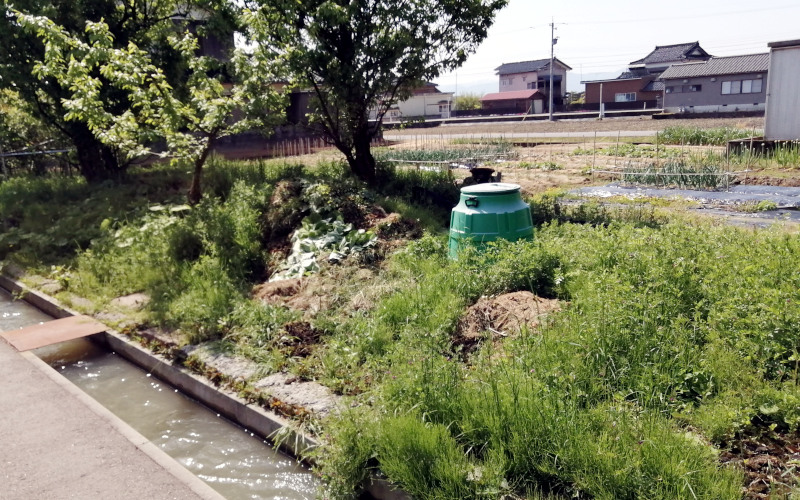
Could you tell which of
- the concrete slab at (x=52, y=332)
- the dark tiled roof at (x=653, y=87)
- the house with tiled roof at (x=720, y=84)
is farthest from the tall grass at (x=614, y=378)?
the dark tiled roof at (x=653, y=87)

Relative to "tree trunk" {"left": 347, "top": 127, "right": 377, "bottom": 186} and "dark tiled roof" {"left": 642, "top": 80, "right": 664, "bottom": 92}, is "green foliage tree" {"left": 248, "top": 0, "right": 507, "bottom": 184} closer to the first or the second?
"tree trunk" {"left": 347, "top": 127, "right": 377, "bottom": 186}

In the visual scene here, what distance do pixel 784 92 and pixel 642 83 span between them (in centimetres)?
3665

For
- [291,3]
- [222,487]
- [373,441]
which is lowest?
[222,487]

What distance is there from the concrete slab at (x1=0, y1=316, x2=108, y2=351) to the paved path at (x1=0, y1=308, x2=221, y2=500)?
957mm

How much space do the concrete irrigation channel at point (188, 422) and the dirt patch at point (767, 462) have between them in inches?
68.3

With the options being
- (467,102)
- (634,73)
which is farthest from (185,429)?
(467,102)

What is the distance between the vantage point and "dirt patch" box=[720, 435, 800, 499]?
9.27ft

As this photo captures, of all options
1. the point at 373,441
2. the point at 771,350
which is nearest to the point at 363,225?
the point at 373,441

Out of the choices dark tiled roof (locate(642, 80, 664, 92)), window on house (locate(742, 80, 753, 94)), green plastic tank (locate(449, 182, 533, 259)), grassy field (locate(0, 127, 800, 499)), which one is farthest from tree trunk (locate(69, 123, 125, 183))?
dark tiled roof (locate(642, 80, 664, 92))

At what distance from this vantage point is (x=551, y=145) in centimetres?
2338

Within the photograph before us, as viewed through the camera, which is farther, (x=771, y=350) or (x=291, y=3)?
(x=291, y=3)

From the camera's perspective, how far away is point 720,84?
38.9m

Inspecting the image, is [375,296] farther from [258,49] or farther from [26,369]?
[258,49]

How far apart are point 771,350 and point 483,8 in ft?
23.5
